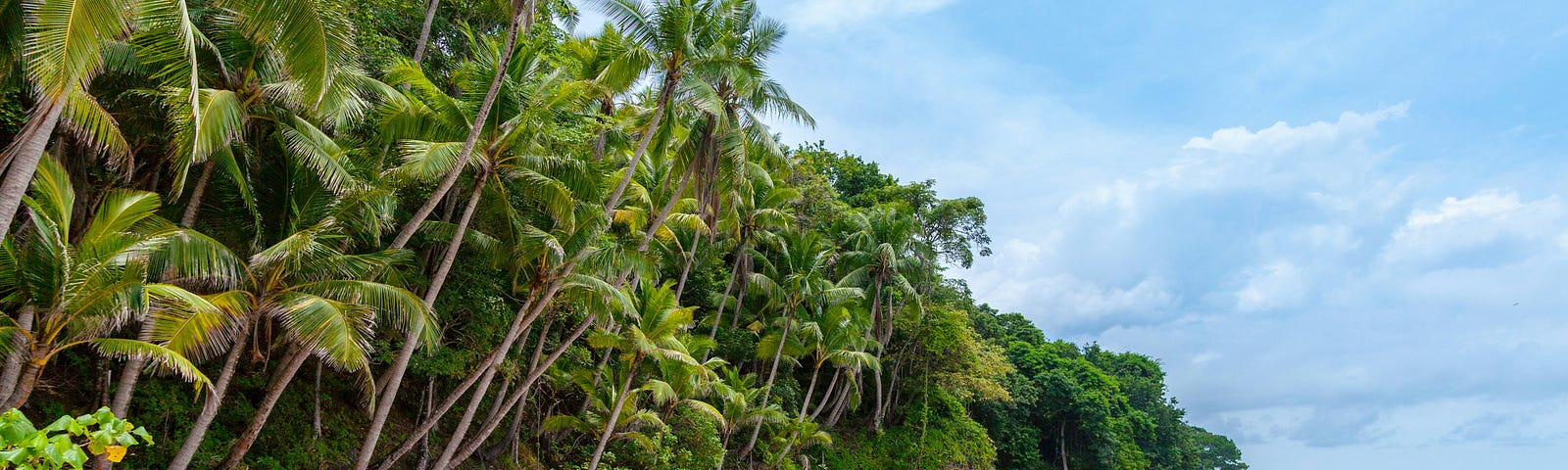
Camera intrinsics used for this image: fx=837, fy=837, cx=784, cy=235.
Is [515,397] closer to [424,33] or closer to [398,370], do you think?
[398,370]

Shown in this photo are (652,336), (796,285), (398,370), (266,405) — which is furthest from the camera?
(796,285)

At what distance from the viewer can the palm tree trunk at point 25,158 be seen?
579 cm

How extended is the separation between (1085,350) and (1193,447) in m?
7.91

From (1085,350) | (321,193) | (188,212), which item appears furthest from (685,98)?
(1085,350)

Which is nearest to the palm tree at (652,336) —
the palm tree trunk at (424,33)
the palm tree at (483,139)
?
the palm tree at (483,139)

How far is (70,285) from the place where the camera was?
636 cm

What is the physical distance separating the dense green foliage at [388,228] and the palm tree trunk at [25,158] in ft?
0.09

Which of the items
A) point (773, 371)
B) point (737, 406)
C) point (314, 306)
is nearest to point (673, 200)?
point (737, 406)

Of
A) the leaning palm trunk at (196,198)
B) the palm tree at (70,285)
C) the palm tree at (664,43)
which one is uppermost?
the palm tree at (664,43)

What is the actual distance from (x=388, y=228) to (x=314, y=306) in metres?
2.72

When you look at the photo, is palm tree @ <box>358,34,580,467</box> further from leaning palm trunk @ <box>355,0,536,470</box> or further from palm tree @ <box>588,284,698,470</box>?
palm tree @ <box>588,284,698,470</box>

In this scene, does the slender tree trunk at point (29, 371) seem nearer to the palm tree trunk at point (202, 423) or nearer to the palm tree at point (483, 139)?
the palm tree trunk at point (202, 423)

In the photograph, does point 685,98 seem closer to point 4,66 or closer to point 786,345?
point 4,66

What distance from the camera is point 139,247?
6.80 m
